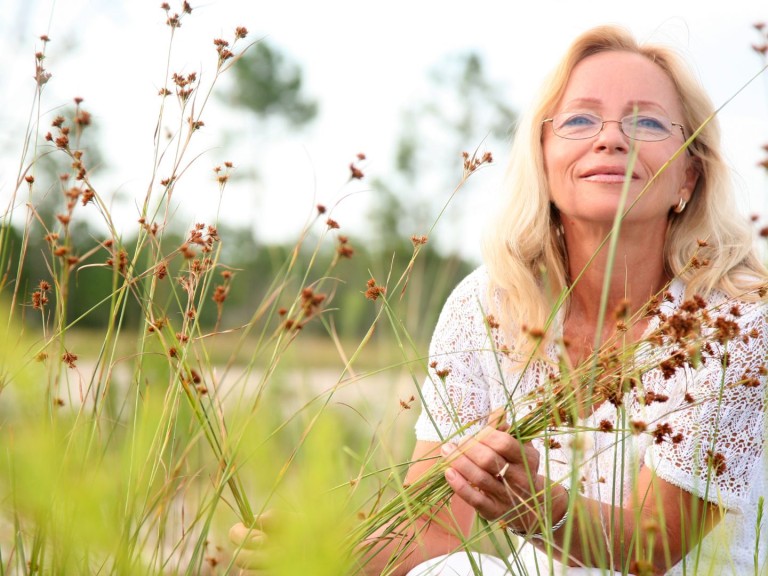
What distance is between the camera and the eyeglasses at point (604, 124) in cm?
217

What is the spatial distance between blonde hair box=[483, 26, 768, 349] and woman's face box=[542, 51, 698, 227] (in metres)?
0.04

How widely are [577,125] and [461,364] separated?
28.4 inches

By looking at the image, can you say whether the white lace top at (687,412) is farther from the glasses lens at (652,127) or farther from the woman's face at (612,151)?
the glasses lens at (652,127)

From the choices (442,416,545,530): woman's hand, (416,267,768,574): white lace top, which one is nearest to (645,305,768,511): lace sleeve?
(416,267,768,574): white lace top

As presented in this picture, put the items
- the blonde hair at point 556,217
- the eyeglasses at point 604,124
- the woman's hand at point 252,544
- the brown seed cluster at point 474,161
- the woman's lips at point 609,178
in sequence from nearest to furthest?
the woman's hand at point 252,544 < the brown seed cluster at point 474,161 < the woman's lips at point 609,178 < the eyeglasses at point 604,124 < the blonde hair at point 556,217

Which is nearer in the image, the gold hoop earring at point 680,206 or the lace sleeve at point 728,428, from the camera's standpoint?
the lace sleeve at point 728,428

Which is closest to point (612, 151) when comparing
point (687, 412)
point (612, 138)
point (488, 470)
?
point (612, 138)

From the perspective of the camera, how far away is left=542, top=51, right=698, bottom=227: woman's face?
2082 mm

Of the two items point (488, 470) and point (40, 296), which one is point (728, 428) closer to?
point (488, 470)

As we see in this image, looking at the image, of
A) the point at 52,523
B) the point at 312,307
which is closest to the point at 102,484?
the point at 312,307

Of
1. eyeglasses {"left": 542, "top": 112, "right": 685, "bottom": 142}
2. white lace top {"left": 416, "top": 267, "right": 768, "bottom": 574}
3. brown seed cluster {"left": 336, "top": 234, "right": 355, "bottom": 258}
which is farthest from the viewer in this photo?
eyeglasses {"left": 542, "top": 112, "right": 685, "bottom": 142}

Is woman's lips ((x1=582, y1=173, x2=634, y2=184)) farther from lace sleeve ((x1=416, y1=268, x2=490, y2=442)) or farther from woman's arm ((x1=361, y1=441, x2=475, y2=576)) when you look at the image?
woman's arm ((x1=361, y1=441, x2=475, y2=576))

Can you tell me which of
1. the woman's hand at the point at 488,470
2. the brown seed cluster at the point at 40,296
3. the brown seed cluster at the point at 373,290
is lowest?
the woman's hand at the point at 488,470

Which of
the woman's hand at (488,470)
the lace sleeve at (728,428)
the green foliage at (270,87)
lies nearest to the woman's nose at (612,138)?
the lace sleeve at (728,428)
